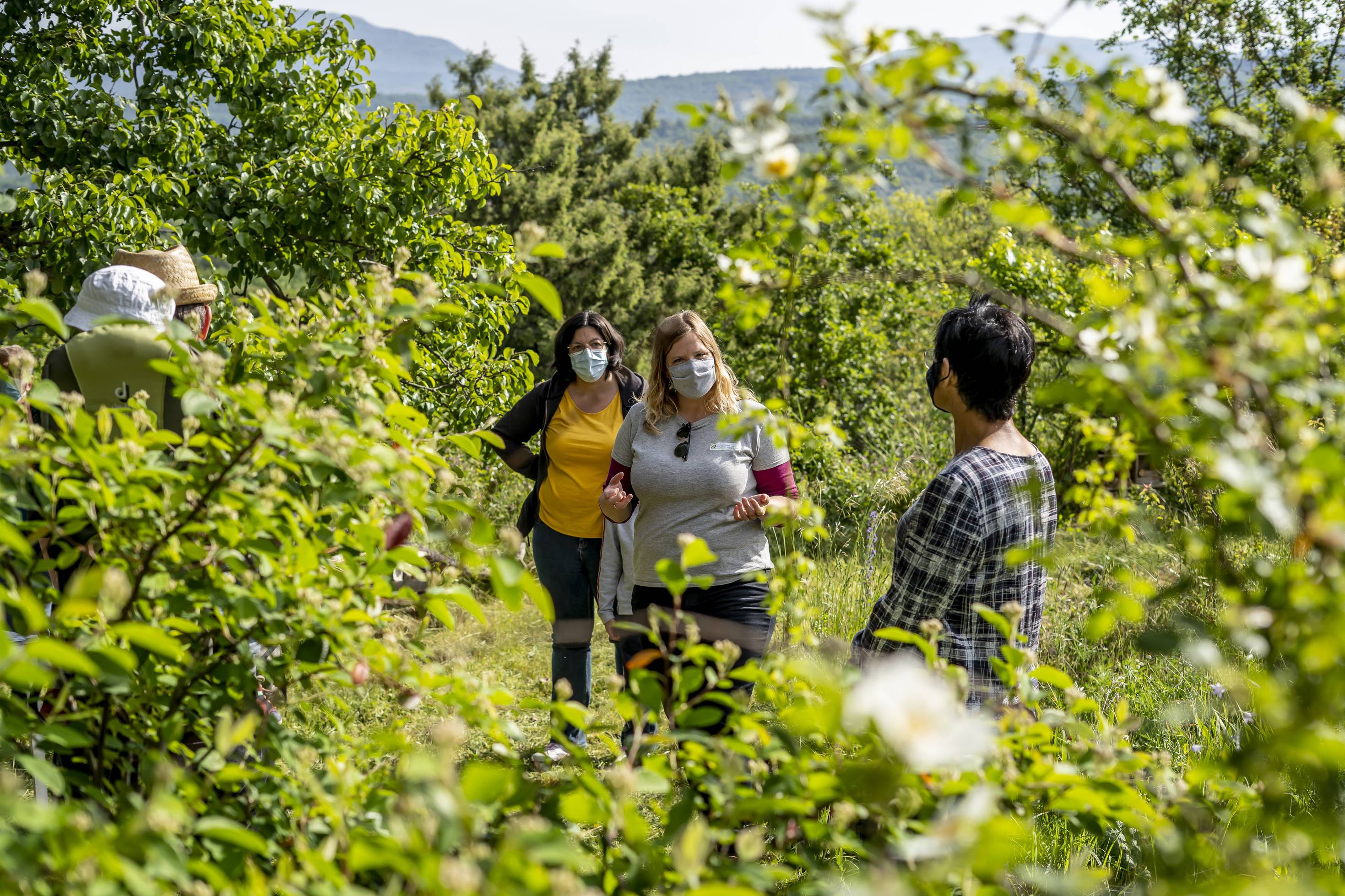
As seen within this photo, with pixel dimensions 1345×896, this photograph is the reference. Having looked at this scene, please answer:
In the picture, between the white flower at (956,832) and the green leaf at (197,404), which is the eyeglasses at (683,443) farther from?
the white flower at (956,832)

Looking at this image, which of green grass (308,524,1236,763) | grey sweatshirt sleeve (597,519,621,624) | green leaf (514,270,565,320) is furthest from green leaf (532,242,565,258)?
grey sweatshirt sleeve (597,519,621,624)

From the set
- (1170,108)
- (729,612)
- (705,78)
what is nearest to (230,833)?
(1170,108)

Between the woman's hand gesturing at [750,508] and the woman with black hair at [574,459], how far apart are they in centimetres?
81

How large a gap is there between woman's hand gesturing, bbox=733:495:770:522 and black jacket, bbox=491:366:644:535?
3.00ft

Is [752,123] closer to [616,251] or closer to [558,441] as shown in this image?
[558,441]

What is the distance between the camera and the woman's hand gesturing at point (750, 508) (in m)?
2.72

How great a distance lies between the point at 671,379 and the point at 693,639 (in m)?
1.90

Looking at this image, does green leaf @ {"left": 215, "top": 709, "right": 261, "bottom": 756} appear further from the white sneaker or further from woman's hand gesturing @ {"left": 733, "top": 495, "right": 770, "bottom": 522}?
the white sneaker

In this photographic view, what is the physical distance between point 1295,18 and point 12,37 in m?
14.5

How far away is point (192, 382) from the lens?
3.51ft

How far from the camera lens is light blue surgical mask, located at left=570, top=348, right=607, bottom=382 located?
136 inches

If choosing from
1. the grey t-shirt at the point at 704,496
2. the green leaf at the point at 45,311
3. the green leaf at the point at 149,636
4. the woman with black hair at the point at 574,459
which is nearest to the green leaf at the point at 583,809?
the green leaf at the point at 149,636

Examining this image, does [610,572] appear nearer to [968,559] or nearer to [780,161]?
[968,559]

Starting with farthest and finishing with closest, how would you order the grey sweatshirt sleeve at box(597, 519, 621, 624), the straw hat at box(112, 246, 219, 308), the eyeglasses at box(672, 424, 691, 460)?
the grey sweatshirt sleeve at box(597, 519, 621, 624) → the straw hat at box(112, 246, 219, 308) → the eyeglasses at box(672, 424, 691, 460)
